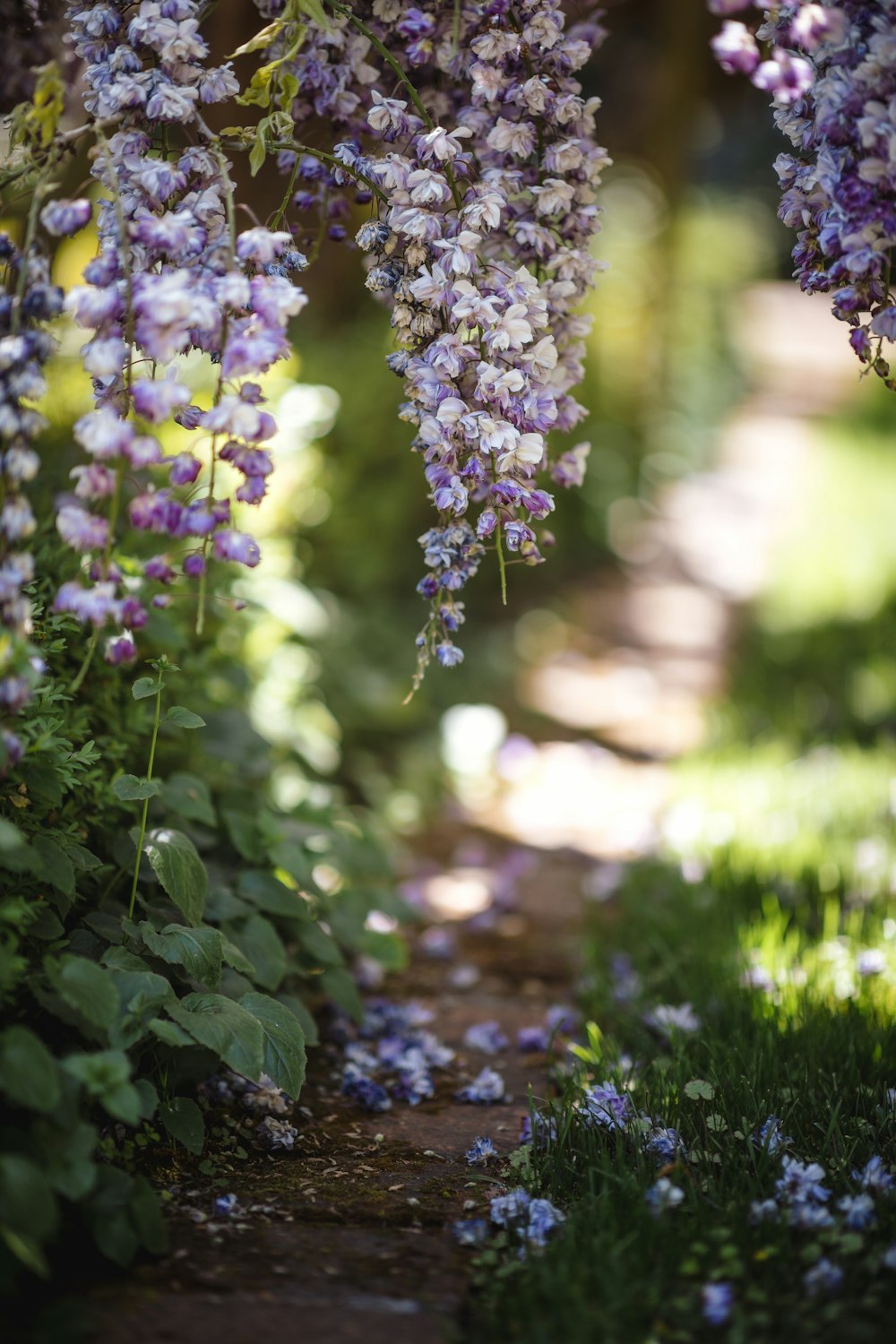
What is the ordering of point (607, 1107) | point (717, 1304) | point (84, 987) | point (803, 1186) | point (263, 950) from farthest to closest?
point (263, 950) → point (607, 1107) → point (803, 1186) → point (84, 987) → point (717, 1304)

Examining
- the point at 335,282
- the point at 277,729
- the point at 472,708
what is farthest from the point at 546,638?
the point at 277,729

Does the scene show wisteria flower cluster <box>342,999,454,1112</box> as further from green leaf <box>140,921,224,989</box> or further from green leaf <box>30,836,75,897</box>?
green leaf <box>30,836,75,897</box>

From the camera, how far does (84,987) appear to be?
153 centimetres

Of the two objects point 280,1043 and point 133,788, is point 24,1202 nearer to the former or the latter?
point 280,1043

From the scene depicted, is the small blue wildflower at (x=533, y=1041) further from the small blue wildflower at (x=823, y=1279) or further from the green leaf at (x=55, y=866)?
the green leaf at (x=55, y=866)

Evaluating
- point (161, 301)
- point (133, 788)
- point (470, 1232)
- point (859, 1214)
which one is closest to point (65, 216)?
point (161, 301)

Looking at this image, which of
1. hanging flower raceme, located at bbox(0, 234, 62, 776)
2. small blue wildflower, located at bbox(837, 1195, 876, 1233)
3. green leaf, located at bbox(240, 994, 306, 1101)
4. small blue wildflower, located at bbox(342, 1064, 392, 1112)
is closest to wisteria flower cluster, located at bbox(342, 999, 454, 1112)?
small blue wildflower, located at bbox(342, 1064, 392, 1112)

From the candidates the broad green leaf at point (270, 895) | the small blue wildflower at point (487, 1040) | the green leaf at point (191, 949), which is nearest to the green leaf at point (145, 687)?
the green leaf at point (191, 949)

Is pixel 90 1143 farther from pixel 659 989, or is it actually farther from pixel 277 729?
pixel 277 729

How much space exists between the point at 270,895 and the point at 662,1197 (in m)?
0.94

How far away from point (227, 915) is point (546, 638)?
3.69 metres

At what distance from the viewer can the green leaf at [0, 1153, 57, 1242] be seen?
4.30 ft

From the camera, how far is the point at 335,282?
4590 millimetres

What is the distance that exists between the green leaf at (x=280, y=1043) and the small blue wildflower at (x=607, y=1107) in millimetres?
459
